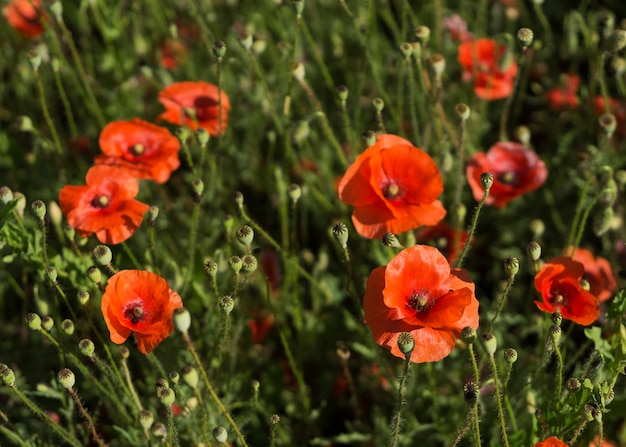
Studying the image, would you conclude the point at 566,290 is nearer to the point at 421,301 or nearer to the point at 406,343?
the point at 421,301

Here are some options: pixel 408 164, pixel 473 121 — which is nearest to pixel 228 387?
pixel 408 164

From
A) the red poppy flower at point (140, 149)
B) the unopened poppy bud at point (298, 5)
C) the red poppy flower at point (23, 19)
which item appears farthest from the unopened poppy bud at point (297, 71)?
the red poppy flower at point (23, 19)

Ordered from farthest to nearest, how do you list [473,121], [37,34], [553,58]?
[553,58] → [37,34] → [473,121]

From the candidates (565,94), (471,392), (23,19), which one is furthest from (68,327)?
(565,94)

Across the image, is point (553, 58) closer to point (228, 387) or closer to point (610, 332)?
point (610, 332)

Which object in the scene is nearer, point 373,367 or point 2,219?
point 2,219

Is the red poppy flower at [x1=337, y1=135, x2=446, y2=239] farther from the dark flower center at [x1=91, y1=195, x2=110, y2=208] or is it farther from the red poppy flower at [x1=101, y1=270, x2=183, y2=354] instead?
the dark flower center at [x1=91, y1=195, x2=110, y2=208]
